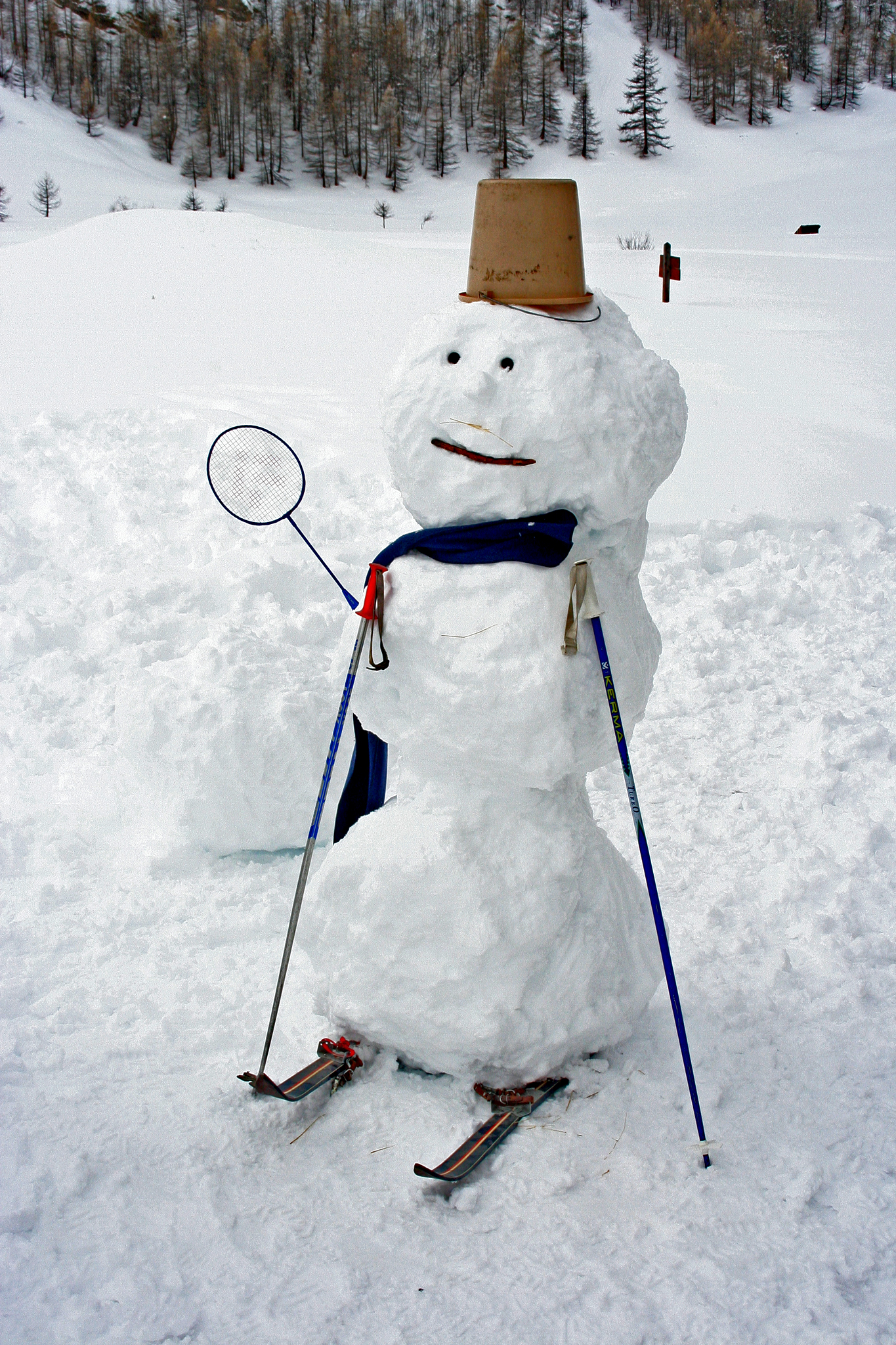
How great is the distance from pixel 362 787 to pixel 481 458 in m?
0.90

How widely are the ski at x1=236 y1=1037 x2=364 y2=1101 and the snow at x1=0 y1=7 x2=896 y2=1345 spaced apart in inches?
1.9

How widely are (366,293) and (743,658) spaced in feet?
18.6

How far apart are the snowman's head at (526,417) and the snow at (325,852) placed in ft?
3.98

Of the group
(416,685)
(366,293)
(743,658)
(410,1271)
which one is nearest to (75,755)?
(416,685)

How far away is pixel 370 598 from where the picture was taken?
1987 mm

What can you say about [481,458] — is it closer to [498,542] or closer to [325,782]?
[498,542]

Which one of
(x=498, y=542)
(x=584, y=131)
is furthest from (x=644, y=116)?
(x=498, y=542)

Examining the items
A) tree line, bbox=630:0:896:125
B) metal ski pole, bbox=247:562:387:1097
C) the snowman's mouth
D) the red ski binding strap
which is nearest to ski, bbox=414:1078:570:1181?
the red ski binding strap

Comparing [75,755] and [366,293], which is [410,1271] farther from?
[366,293]

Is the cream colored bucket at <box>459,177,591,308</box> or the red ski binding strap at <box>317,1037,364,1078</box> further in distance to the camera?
the red ski binding strap at <box>317,1037,364,1078</box>

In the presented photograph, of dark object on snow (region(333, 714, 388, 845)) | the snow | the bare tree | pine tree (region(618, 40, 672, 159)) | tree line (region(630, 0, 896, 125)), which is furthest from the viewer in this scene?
tree line (region(630, 0, 896, 125))

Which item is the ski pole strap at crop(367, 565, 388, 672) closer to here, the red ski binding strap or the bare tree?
the red ski binding strap

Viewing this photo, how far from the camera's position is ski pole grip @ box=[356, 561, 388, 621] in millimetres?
1986

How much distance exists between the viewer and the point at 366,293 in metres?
8.49
